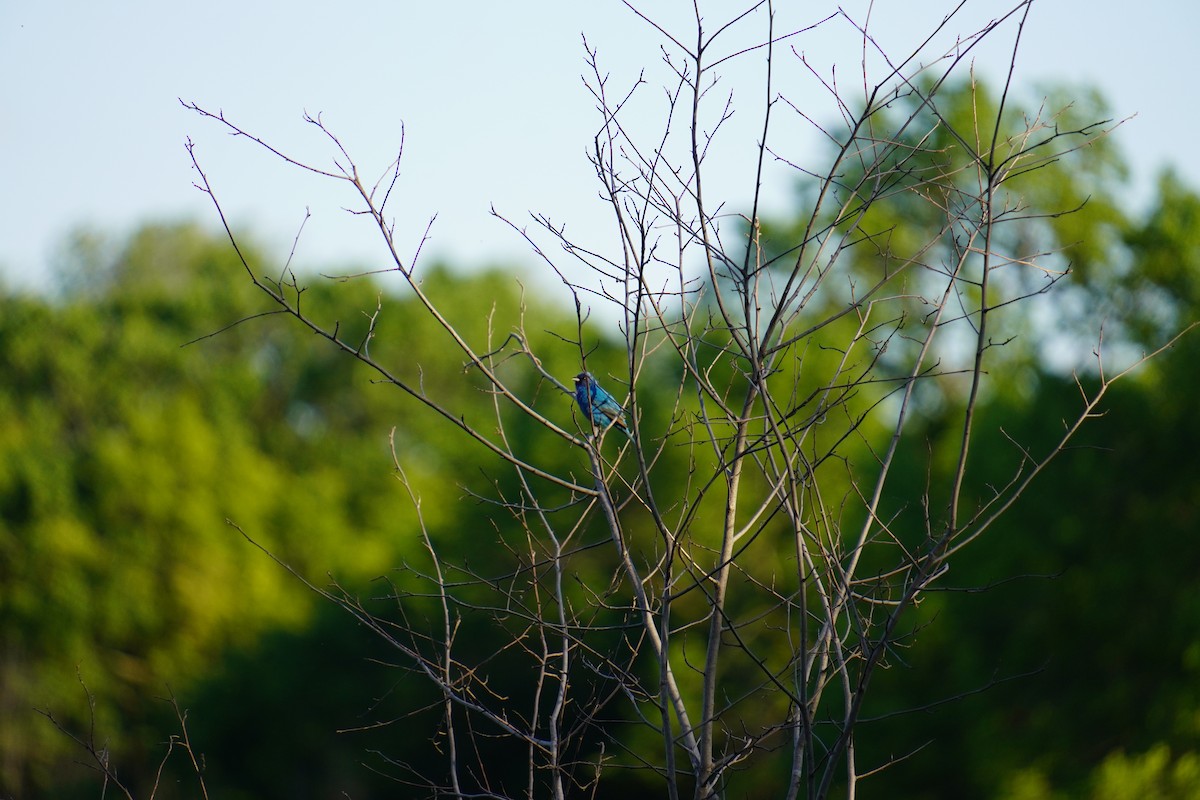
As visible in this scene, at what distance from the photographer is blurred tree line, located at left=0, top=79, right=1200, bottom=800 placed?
17.0 metres

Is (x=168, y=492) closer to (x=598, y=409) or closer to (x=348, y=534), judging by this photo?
(x=348, y=534)

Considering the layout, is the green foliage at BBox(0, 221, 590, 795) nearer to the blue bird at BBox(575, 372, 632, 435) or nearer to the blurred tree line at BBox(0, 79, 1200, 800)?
the blurred tree line at BBox(0, 79, 1200, 800)

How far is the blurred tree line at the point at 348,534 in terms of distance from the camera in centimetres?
1698

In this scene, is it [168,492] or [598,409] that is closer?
[598,409]

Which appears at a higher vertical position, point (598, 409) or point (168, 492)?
point (168, 492)

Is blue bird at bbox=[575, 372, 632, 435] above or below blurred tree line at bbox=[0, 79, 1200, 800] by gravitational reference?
below

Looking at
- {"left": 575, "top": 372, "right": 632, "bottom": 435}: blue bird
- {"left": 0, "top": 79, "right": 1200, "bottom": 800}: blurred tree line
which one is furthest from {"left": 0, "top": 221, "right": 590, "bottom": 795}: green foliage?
{"left": 575, "top": 372, "right": 632, "bottom": 435}: blue bird

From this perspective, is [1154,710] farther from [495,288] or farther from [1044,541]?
[495,288]

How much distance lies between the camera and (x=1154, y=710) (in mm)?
16234

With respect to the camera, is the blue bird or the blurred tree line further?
the blurred tree line

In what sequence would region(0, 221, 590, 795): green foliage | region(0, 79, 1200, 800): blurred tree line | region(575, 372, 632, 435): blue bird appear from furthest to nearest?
1. region(0, 221, 590, 795): green foliage
2. region(0, 79, 1200, 800): blurred tree line
3. region(575, 372, 632, 435): blue bird

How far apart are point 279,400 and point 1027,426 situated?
2771 centimetres

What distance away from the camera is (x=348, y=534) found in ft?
112

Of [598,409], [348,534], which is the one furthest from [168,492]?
[598,409]
